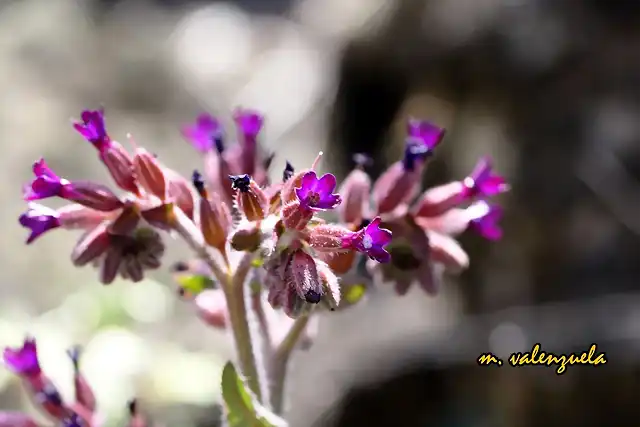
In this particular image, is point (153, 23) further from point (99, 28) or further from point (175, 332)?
point (175, 332)

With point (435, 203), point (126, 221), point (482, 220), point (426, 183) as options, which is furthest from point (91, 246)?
point (426, 183)

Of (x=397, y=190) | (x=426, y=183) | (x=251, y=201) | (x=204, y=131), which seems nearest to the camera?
(x=251, y=201)

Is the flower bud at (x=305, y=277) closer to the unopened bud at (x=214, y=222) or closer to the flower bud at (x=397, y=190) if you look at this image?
the unopened bud at (x=214, y=222)

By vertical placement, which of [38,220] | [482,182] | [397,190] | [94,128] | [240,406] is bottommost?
[240,406]

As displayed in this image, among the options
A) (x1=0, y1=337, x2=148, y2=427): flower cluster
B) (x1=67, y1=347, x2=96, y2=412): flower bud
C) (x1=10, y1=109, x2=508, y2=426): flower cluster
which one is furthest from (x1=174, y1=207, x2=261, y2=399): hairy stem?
(x1=67, y1=347, x2=96, y2=412): flower bud

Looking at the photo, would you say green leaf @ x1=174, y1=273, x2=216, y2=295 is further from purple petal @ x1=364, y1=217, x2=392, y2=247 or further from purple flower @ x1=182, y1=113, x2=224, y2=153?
purple petal @ x1=364, y1=217, x2=392, y2=247

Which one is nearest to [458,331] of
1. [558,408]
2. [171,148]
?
[558,408]

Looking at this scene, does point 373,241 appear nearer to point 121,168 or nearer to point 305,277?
point 305,277
